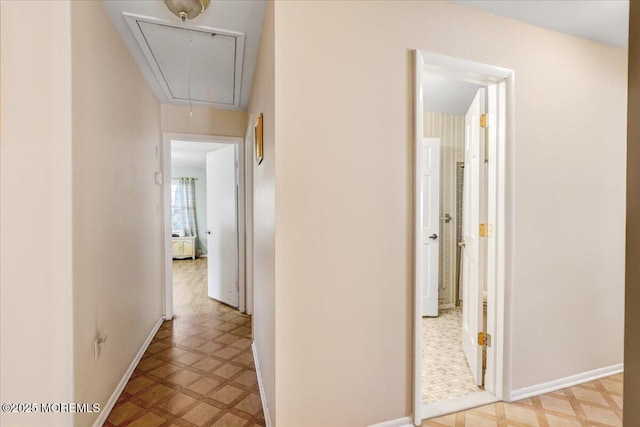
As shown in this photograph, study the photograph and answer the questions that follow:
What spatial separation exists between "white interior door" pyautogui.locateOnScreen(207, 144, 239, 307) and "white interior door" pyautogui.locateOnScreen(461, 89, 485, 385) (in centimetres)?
259

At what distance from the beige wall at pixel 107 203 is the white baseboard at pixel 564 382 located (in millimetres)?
2520

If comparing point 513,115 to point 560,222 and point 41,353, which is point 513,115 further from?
point 41,353

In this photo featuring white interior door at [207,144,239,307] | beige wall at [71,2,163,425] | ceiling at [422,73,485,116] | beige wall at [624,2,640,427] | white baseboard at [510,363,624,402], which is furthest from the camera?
white interior door at [207,144,239,307]

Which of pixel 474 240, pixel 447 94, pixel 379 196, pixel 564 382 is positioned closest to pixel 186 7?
pixel 379 196

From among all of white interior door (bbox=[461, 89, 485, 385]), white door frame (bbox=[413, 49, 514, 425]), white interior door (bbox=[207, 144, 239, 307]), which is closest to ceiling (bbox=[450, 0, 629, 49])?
white door frame (bbox=[413, 49, 514, 425])

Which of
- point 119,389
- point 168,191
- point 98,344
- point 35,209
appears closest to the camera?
point 35,209

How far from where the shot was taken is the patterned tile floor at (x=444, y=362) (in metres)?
Answer: 1.97

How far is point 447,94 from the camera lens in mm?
3033

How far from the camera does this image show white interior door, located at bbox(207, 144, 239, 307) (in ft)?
12.3

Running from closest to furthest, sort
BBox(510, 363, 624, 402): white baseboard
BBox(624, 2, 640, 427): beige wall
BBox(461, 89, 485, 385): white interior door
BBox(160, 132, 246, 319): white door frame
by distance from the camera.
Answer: BBox(624, 2, 640, 427): beige wall < BBox(510, 363, 624, 402): white baseboard < BBox(461, 89, 485, 385): white interior door < BBox(160, 132, 246, 319): white door frame

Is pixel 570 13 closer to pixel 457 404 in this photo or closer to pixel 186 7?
pixel 186 7

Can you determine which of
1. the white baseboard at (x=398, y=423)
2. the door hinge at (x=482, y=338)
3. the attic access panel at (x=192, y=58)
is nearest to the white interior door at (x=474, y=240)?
the door hinge at (x=482, y=338)

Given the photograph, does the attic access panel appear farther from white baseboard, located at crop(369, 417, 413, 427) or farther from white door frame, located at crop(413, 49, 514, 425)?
white baseboard, located at crop(369, 417, 413, 427)

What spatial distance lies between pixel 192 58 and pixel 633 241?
271 cm
